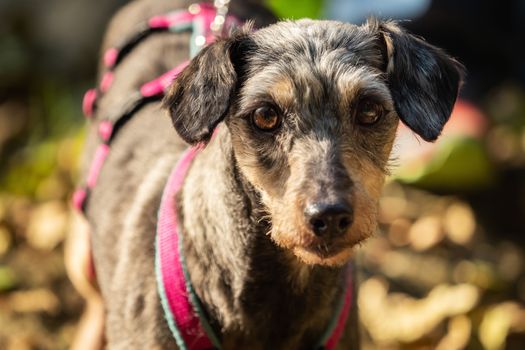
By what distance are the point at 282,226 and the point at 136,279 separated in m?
0.65

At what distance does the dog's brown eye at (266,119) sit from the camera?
273 centimetres

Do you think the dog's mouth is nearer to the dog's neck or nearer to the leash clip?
A: the dog's neck

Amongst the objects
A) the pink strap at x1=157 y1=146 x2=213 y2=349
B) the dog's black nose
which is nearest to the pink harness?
the pink strap at x1=157 y1=146 x2=213 y2=349

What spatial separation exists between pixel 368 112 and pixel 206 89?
1.52 feet

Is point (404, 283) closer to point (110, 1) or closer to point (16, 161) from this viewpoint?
point (16, 161)

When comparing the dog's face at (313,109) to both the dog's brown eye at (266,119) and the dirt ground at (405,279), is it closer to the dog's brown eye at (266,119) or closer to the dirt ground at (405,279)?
the dog's brown eye at (266,119)

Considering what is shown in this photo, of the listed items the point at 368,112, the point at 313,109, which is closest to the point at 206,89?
the point at 313,109

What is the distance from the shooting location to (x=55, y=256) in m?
5.03

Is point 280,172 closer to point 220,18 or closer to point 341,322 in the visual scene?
point 341,322

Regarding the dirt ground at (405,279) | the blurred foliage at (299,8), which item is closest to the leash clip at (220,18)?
the dirt ground at (405,279)

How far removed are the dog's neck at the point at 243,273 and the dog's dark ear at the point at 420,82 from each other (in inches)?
20.3

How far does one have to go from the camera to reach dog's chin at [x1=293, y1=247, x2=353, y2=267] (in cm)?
263

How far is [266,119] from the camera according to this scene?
2.74m

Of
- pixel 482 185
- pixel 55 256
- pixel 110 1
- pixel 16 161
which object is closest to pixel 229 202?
pixel 55 256
